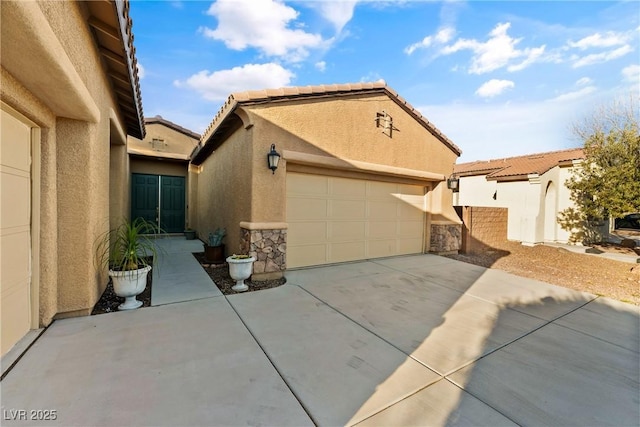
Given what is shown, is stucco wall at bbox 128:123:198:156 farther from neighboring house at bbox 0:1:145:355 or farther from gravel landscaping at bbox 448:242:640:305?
gravel landscaping at bbox 448:242:640:305

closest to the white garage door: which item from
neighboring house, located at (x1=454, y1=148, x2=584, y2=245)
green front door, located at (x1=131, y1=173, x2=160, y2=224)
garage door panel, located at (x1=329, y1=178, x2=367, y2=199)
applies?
garage door panel, located at (x1=329, y1=178, x2=367, y2=199)

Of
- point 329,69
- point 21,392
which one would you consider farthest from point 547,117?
point 21,392

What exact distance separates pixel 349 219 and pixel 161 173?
9023mm

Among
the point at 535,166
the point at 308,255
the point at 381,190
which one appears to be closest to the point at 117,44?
the point at 308,255

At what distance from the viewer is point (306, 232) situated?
617 centimetres

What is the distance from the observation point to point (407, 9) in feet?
22.8

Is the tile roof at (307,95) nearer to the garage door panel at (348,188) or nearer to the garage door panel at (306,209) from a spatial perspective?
the garage door panel at (348,188)

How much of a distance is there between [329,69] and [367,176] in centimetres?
563

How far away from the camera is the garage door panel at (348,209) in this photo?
655 cm

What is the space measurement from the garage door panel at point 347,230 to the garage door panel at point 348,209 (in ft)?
0.54

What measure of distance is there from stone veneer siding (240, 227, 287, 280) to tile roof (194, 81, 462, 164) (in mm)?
2587

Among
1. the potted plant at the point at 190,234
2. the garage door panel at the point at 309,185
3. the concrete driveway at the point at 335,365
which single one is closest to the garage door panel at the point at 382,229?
the garage door panel at the point at 309,185

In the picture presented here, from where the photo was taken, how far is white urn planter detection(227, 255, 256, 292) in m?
4.73

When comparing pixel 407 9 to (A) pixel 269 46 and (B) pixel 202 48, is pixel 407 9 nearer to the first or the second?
(A) pixel 269 46
